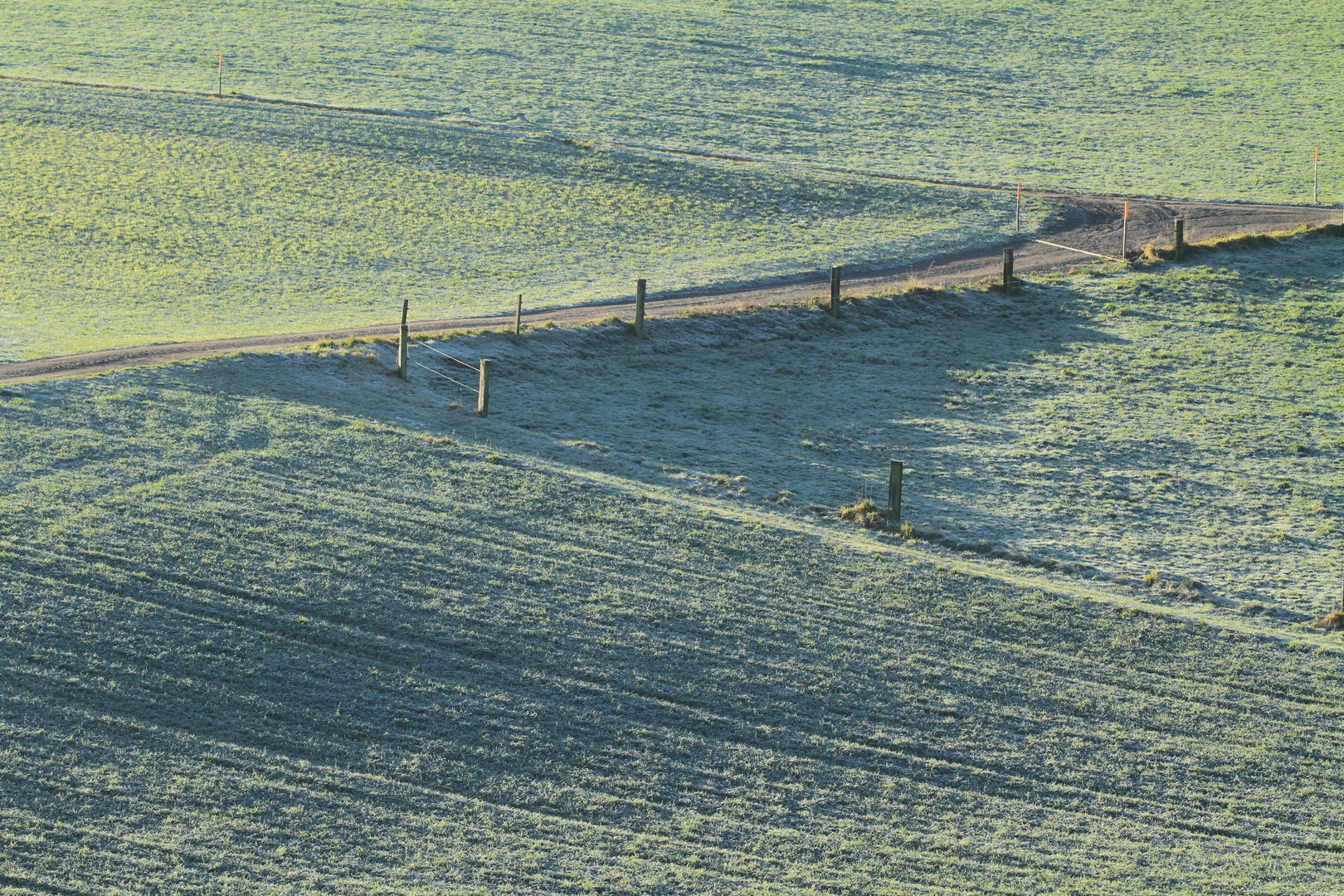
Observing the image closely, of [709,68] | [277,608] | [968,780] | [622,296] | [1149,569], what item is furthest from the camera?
[709,68]

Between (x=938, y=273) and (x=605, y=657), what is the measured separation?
20.7 meters

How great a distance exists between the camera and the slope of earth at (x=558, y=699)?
506 inches

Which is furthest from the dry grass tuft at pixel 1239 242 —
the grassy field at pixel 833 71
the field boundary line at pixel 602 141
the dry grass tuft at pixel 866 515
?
the dry grass tuft at pixel 866 515

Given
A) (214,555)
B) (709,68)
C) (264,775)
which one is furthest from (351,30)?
(264,775)

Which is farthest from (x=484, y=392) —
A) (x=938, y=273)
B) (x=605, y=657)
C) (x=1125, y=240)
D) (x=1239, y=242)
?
(x=1239, y=242)

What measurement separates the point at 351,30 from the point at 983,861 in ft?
177

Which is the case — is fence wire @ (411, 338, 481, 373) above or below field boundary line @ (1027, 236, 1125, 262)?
below

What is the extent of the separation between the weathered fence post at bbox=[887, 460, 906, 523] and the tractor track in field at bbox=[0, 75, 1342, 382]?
31.7ft

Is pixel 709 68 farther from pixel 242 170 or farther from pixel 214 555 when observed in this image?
pixel 214 555

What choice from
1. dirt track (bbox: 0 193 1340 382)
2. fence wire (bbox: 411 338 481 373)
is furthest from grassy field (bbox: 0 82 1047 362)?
fence wire (bbox: 411 338 481 373)

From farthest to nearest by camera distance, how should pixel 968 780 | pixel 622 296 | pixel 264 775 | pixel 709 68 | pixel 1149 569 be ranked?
pixel 709 68 < pixel 622 296 < pixel 1149 569 < pixel 968 780 < pixel 264 775

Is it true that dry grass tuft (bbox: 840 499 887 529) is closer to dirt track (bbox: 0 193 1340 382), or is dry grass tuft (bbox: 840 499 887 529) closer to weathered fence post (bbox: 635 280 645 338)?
weathered fence post (bbox: 635 280 645 338)

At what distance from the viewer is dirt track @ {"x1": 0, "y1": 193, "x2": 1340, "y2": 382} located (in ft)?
76.9

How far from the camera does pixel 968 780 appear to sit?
577 inches
